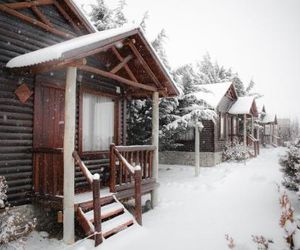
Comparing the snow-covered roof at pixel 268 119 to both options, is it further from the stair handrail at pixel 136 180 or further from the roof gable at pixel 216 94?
the stair handrail at pixel 136 180

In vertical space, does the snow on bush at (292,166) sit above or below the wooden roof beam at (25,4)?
below

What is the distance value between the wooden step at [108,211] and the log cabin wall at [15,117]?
6.42 feet

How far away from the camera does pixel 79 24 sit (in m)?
10.1

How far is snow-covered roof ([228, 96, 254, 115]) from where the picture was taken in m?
24.0

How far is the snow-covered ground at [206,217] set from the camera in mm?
7180

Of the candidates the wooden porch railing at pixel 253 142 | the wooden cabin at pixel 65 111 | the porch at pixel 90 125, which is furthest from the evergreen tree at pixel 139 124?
the wooden porch railing at pixel 253 142

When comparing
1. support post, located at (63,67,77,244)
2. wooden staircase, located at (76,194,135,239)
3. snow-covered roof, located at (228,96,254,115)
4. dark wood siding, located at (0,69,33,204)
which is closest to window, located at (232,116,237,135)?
snow-covered roof, located at (228,96,254,115)

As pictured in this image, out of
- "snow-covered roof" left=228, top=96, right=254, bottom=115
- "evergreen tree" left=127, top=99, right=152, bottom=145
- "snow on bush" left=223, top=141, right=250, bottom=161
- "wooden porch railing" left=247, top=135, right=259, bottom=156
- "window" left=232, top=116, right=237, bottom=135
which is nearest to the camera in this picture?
"evergreen tree" left=127, top=99, right=152, bottom=145

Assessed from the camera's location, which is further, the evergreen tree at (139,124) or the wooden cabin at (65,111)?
the evergreen tree at (139,124)

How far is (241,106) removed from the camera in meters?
24.8

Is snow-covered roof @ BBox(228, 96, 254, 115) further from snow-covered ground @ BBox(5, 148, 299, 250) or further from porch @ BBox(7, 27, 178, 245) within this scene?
porch @ BBox(7, 27, 178, 245)

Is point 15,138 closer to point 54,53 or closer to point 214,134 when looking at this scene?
point 54,53

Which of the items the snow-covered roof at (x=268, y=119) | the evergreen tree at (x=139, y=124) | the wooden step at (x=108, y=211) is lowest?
the wooden step at (x=108, y=211)

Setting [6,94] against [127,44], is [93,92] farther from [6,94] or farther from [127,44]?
[6,94]
